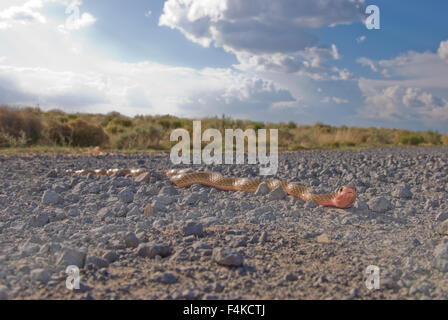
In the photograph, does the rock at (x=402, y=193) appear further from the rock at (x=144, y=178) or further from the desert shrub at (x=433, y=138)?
the desert shrub at (x=433, y=138)

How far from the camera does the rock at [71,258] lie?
8.55 ft

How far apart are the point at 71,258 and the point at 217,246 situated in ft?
3.20

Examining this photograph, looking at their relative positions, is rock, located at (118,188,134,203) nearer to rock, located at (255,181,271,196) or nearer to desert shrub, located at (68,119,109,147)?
rock, located at (255,181,271,196)

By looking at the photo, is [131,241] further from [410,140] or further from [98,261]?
[410,140]

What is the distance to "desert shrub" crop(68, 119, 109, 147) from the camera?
16.5 meters

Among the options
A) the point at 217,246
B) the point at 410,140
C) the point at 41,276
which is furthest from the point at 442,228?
the point at 410,140

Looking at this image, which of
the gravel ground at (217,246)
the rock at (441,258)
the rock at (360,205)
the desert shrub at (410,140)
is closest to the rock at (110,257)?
the gravel ground at (217,246)

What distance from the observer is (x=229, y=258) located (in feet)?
8.54

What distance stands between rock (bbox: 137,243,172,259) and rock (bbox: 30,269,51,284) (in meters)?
0.59

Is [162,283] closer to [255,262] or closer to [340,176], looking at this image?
[255,262]

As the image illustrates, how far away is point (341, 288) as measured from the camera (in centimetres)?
243
